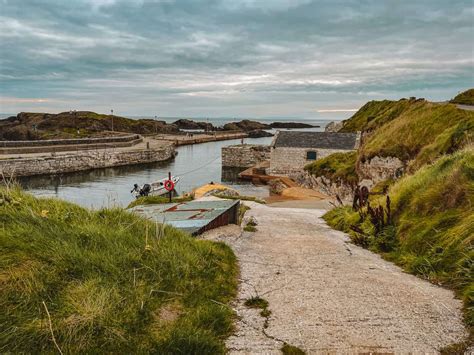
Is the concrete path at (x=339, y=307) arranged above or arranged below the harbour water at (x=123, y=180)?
above

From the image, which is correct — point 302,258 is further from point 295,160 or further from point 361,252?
point 295,160

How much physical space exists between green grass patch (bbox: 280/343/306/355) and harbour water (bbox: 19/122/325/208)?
95.1 feet

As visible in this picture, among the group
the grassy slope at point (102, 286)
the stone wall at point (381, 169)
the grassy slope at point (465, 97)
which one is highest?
the grassy slope at point (465, 97)

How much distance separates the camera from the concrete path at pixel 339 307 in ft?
12.5

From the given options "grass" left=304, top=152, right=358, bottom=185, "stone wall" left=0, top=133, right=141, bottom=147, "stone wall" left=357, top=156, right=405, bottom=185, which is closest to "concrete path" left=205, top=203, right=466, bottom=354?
"stone wall" left=357, top=156, right=405, bottom=185

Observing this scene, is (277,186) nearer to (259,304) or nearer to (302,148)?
(302,148)

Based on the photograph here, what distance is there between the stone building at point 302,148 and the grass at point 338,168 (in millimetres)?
5695

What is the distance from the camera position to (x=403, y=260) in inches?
265

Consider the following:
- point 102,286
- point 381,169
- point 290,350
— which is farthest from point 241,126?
point 290,350

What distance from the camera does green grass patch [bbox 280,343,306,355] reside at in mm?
3641

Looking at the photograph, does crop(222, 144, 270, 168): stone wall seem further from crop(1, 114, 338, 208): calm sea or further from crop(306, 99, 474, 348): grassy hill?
crop(306, 99, 474, 348): grassy hill

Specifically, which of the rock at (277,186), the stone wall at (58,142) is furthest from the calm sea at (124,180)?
the stone wall at (58,142)

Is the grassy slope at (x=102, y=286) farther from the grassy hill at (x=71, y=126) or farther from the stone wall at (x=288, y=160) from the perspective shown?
the grassy hill at (x=71, y=126)

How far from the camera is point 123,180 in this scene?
47.1 m
